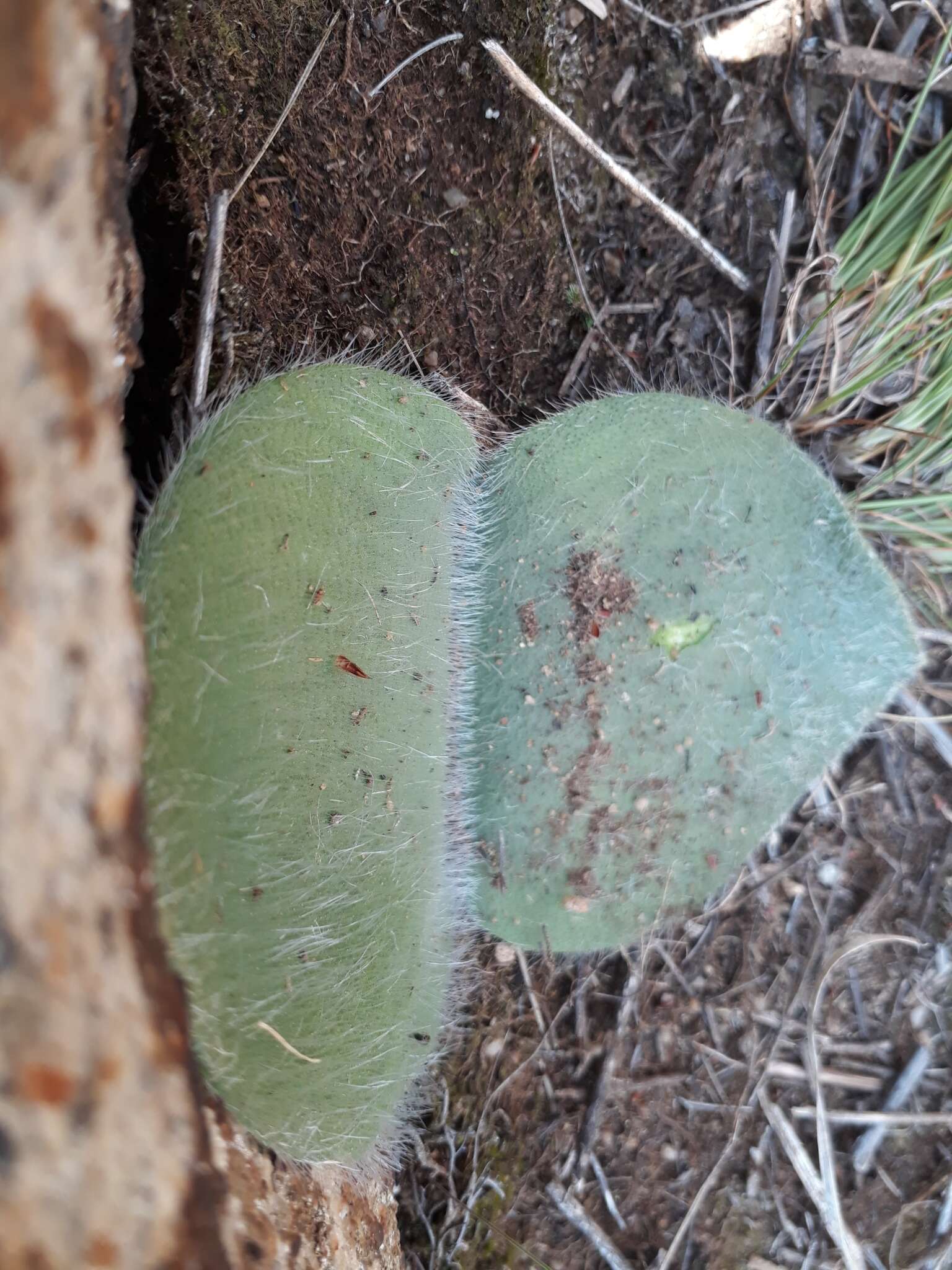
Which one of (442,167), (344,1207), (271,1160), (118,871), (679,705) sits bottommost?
(344,1207)

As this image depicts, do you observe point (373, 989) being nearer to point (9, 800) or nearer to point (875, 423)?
point (9, 800)

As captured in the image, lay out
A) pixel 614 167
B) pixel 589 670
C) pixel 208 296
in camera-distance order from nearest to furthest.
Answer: pixel 208 296, pixel 589 670, pixel 614 167

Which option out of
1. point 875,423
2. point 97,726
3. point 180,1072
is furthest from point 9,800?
point 875,423

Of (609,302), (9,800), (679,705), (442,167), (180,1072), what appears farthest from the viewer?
(609,302)

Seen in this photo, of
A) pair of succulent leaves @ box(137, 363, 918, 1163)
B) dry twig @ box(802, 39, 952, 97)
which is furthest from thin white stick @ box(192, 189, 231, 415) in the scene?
dry twig @ box(802, 39, 952, 97)

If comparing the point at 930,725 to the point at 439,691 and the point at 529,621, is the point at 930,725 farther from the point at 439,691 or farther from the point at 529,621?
the point at 439,691

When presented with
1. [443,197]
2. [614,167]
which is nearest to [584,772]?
[443,197]

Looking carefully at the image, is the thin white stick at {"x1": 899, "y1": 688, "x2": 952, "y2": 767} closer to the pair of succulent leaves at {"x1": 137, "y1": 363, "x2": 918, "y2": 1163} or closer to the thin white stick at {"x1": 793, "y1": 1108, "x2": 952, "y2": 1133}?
the pair of succulent leaves at {"x1": 137, "y1": 363, "x2": 918, "y2": 1163}
